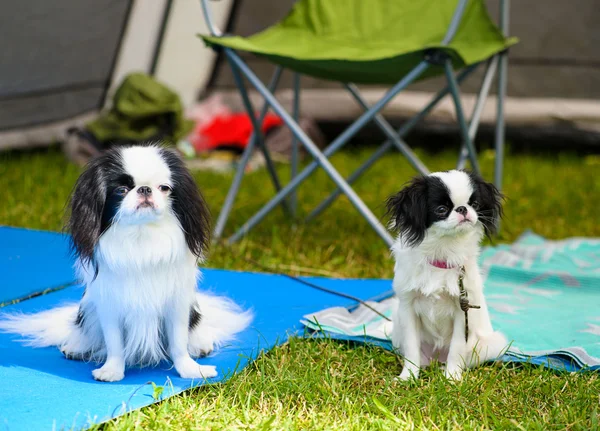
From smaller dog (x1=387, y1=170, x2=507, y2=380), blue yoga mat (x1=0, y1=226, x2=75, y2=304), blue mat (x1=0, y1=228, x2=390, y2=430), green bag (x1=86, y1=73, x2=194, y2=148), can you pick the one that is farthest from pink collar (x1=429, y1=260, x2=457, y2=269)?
green bag (x1=86, y1=73, x2=194, y2=148)

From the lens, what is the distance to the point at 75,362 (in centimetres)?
208

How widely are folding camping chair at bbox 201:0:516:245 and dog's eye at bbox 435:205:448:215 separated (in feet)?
3.00

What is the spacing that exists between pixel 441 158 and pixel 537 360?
351 cm

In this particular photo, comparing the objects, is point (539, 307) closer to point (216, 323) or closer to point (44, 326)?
point (216, 323)

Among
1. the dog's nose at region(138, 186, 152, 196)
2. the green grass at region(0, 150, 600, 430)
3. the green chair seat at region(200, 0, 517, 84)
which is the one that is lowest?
the green grass at region(0, 150, 600, 430)

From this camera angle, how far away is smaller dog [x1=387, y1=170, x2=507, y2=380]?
198 centimetres

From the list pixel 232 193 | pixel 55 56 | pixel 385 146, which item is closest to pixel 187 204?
pixel 232 193

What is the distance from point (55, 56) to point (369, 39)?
84.2 inches

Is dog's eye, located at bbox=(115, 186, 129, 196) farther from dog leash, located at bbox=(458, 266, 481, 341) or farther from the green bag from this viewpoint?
the green bag

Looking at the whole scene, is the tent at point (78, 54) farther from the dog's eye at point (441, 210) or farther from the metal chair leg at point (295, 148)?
the dog's eye at point (441, 210)

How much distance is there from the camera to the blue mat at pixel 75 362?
176 cm

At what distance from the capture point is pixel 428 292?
78.9 inches

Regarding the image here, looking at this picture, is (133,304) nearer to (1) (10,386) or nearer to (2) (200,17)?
(1) (10,386)

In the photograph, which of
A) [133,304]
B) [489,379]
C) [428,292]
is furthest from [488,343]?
[133,304]
